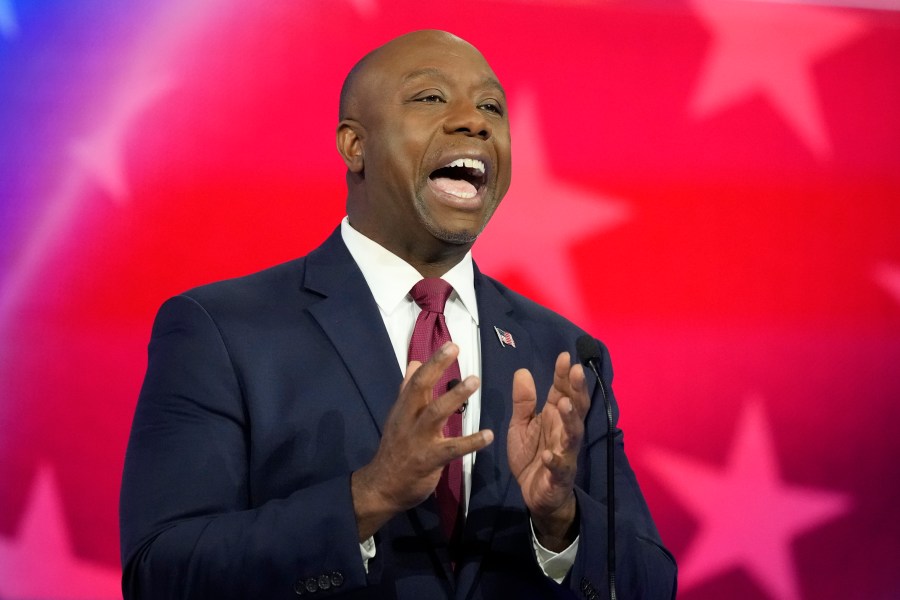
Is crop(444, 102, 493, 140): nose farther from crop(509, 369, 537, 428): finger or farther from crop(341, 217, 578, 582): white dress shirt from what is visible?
crop(509, 369, 537, 428): finger

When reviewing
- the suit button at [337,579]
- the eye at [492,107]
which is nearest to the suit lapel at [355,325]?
the suit button at [337,579]

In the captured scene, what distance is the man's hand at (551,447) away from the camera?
1.70 meters

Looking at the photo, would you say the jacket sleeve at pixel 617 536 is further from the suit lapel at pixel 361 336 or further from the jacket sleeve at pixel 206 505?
the jacket sleeve at pixel 206 505

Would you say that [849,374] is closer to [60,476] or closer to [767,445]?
[767,445]

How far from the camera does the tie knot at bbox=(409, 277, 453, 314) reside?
2.14 meters

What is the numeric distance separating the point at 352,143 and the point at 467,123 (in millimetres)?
306

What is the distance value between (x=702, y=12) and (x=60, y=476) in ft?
7.89

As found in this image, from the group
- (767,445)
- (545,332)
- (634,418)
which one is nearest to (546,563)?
(545,332)

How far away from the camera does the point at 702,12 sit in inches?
136

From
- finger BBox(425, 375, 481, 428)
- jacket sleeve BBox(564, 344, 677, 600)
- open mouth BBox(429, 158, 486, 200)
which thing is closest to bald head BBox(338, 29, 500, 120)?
open mouth BBox(429, 158, 486, 200)

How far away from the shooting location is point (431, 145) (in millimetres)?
2230

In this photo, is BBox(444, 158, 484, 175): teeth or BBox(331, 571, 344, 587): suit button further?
BBox(444, 158, 484, 175): teeth

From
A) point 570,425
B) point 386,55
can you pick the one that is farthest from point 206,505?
point 386,55

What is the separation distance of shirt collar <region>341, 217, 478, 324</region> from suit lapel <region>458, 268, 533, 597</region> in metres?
0.04
